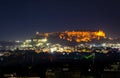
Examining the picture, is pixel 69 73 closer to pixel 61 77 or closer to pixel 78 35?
pixel 61 77

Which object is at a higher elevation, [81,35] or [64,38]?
[81,35]

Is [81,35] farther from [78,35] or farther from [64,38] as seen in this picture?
[64,38]

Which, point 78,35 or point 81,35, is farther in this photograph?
point 81,35

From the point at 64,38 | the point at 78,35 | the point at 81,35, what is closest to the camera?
the point at 64,38

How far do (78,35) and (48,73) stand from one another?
5250cm

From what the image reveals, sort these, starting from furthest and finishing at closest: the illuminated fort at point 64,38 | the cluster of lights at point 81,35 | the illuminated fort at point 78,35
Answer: the cluster of lights at point 81,35, the illuminated fort at point 78,35, the illuminated fort at point 64,38

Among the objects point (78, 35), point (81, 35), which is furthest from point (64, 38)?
point (81, 35)

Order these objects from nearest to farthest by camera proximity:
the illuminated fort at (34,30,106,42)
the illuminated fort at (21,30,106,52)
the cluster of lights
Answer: the illuminated fort at (21,30,106,52) → the illuminated fort at (34,30,106,42) → the cluster of lights

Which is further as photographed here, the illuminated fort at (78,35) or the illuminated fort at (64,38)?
the illuminated fort at (78,35)

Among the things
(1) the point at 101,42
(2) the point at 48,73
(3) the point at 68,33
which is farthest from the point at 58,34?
(2) the point at 48,73

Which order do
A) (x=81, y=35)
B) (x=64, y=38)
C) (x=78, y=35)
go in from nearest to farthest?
(x=64, y=38) < (x=78, y=35) < (x=81, y=35)

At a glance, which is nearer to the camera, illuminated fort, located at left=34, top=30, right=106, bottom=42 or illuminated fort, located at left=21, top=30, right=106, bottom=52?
illuminated fort, located at left=21, top=30, right=106, bottom=52

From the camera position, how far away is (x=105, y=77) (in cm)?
2098

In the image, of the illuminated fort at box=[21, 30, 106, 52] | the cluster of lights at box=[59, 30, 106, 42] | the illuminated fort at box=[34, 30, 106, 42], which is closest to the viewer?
the illuminated fort at box=[21, 30, 106, 52]
